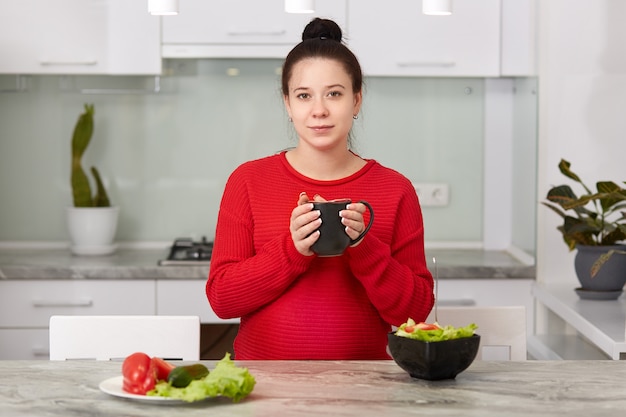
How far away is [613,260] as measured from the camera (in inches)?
113

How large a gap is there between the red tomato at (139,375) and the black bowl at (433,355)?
39 cm

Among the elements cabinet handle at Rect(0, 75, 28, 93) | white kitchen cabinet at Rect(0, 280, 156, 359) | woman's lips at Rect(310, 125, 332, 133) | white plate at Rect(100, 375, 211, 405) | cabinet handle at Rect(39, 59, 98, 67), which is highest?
cabinet handle at Rect(39, 59, 98, 67)

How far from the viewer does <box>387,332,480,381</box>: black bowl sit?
1556mm

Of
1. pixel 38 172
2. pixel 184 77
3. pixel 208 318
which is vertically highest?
pixel 184 77

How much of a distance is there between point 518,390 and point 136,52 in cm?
225

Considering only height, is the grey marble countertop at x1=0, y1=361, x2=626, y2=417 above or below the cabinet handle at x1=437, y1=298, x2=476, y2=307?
above

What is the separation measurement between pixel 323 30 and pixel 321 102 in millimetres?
215

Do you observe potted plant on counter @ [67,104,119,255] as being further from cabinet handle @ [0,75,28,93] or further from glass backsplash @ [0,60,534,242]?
cabinet handle @ [0,75,28,93]

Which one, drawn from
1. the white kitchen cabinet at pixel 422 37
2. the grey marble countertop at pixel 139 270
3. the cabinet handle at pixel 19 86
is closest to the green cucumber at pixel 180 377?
the grey marble countertop at pixel 139 270

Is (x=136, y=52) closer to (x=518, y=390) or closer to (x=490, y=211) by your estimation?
(x=490, y=211)

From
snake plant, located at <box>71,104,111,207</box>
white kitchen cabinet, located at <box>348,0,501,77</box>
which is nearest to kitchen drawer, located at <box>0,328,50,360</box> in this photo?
snake plant, located at <box>71,104,111,207</box>

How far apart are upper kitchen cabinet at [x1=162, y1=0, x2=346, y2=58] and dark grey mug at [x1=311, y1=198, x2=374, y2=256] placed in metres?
1.83

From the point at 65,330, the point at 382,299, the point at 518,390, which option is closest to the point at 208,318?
the point at 65,330

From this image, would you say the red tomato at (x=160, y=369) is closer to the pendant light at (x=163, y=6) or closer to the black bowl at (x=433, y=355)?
the black bowl at (x=433, y=355)
